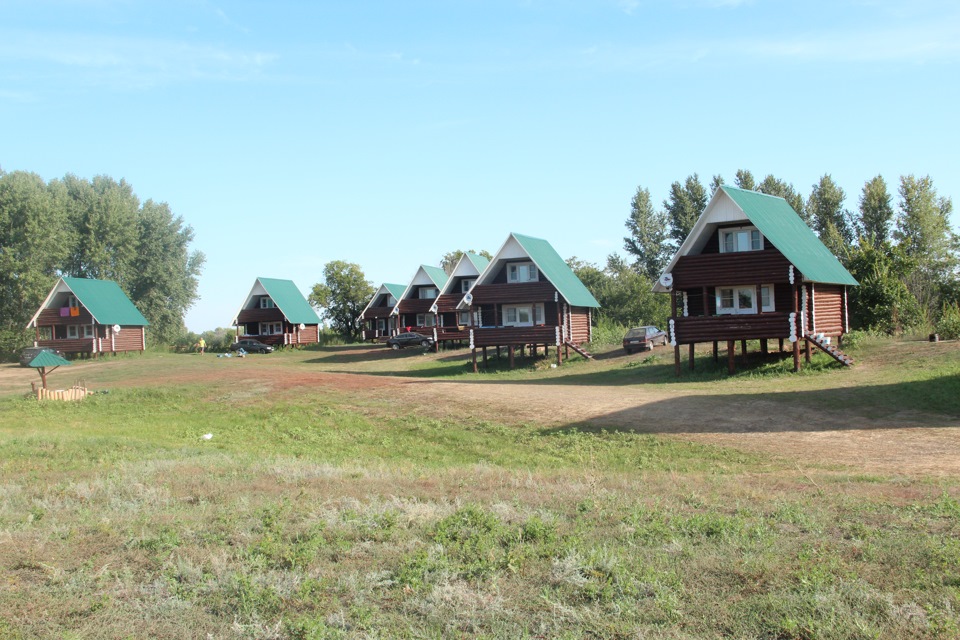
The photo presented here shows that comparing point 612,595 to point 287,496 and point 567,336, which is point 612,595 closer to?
point 287,496

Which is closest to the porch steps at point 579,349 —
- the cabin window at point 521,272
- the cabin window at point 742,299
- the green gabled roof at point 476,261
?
the cabin window at point 521,272

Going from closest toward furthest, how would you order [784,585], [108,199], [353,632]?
[353,632]
[784,585]
[108,199]

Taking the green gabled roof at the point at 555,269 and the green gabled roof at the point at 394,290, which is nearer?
the green gabled roof at the point at 555,269

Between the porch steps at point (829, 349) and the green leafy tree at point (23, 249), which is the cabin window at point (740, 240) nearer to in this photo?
the porch steps at point (829, 349)

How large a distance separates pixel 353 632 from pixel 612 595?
93.5 inches

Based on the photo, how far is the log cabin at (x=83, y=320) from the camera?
2648 inches

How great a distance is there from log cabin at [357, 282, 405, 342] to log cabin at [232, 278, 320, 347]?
17.6ft

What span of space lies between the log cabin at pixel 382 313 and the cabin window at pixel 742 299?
43.8 meters

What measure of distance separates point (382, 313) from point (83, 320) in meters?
26.6

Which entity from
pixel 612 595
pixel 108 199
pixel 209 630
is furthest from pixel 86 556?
pixel 108 199

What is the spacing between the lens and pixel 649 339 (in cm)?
4919

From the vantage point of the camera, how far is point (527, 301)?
48.5 m

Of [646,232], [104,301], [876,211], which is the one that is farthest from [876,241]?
[104,301]

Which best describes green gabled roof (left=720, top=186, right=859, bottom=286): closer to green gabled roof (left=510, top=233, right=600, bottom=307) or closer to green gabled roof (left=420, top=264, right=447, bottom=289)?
green gabled roof (left=510, top=233, right=600, bottom=307)
